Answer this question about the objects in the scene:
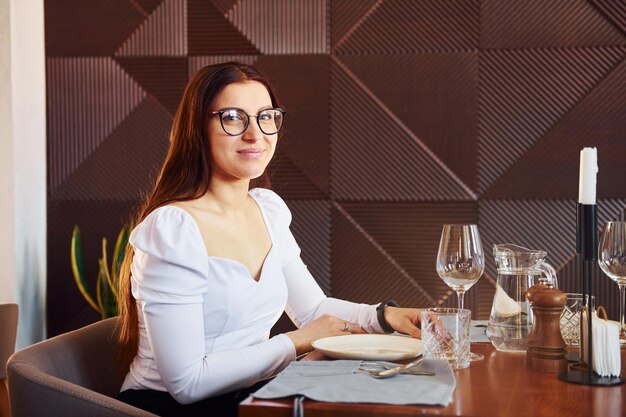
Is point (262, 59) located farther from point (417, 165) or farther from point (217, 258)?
point (217, 258)

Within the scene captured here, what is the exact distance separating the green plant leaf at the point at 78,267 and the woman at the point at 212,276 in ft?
7.32

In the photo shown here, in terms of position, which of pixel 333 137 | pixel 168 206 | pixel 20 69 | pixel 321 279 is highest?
pixel 20 69

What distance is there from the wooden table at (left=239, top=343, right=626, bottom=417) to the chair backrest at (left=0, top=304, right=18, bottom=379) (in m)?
1.21

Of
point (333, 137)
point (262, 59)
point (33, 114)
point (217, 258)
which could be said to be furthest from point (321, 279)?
point (217, 258)

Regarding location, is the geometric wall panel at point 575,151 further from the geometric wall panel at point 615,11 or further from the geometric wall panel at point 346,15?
the geometric wall panel at point 346,15

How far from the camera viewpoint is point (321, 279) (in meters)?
4.32

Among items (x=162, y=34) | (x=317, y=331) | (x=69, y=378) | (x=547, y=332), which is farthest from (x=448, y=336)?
(x=162, y=34)

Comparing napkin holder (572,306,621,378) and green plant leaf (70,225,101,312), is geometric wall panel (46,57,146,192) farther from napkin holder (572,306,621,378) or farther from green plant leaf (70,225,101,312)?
napkin holder (572,306,621,378)

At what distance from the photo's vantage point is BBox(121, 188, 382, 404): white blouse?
5.94 ft

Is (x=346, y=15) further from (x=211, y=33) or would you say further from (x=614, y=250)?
(x=614, y=250)

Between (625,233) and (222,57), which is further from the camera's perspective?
(222,57)

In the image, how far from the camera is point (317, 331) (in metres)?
2.05

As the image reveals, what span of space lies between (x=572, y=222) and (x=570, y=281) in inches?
11.6

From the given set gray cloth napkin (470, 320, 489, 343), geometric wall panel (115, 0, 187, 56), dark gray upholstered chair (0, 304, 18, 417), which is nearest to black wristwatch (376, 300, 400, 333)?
gray cloth napkin (470, 320, 489, 343)
